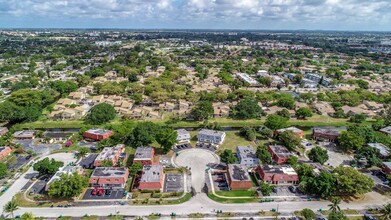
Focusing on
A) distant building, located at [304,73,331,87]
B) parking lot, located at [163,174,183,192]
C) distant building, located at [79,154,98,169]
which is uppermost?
distant building, located at [304,73,331,87]

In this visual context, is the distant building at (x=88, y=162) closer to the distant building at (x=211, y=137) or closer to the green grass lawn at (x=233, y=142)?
the distant building at (x=211, y=137)

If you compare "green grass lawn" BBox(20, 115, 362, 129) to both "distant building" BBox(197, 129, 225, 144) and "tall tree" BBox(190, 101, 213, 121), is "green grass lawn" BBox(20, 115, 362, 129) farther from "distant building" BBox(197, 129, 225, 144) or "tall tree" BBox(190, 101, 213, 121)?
"distant building" BBox(197, 129, 225, 144)

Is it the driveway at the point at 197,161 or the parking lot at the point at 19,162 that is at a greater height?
the driveway at the point at 197,161

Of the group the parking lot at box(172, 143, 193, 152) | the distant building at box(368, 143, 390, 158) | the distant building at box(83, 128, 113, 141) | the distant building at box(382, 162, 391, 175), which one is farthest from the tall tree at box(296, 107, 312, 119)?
the distant building at box(83, 128, 113, 141)

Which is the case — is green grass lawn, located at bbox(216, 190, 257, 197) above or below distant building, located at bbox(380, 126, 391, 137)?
below

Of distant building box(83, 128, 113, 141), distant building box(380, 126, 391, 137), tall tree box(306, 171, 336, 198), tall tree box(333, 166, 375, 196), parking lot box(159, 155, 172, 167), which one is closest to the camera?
tall tree box(333, 166, 375, 196)

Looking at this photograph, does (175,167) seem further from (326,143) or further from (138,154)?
(326,143)

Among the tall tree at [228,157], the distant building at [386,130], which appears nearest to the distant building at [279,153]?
the tall tree at [228,157]
